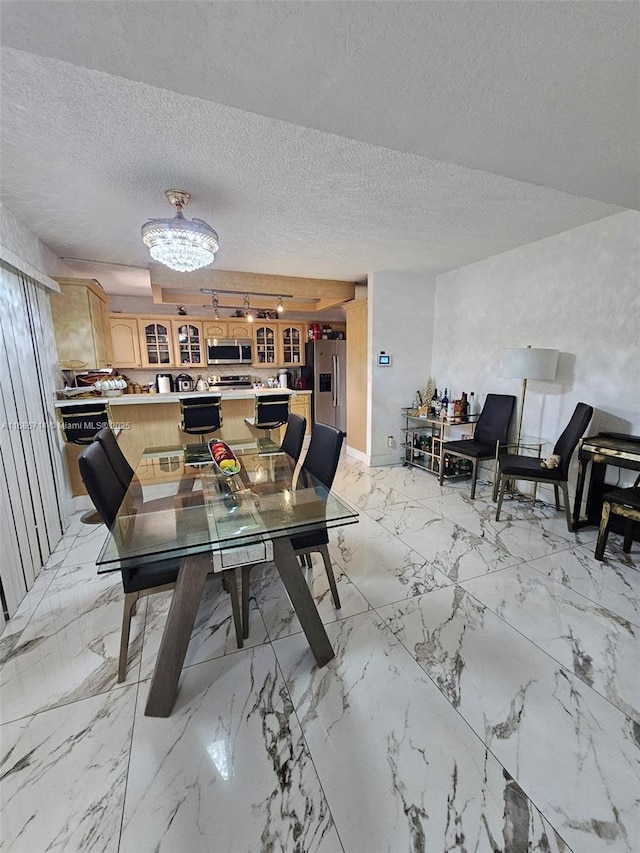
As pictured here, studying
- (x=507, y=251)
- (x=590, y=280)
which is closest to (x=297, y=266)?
(x=507, y=251)

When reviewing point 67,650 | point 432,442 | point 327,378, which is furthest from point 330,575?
point 327,378

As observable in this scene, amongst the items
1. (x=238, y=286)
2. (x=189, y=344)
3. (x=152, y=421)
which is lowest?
(x=152, y=421)

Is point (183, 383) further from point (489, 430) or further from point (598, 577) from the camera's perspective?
point (598, 577)

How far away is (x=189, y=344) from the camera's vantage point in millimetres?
5883

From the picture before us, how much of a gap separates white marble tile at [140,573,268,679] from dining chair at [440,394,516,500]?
255 centimetres

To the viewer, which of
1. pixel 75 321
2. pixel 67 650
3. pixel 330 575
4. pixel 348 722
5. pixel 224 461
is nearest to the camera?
pixel 348 722

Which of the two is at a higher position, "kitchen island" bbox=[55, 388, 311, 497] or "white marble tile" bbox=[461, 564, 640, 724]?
"kitchen island" bbox=[55, 388, 311, 497]

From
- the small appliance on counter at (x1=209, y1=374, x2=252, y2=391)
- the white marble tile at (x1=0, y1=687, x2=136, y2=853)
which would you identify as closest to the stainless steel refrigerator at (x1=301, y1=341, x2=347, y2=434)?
the small appliance on counter at (x1=209, y1=374, x2=252, y2=391)

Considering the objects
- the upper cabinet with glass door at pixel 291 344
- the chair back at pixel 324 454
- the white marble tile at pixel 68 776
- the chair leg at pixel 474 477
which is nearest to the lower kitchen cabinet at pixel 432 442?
the chair leg at pixel 474 477

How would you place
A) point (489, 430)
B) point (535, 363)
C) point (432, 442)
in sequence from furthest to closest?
1. point (432, 442)
2. point (489, 430)
3. point (535, 363)

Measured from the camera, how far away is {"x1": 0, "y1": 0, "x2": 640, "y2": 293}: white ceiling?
2.78 feet

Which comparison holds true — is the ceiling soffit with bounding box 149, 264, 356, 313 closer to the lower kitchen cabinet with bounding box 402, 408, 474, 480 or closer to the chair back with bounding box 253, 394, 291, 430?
the chair back with bounding box 253, 394, 291, 430

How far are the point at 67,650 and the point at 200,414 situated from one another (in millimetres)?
2367

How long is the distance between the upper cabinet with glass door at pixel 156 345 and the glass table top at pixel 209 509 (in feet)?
11.6
